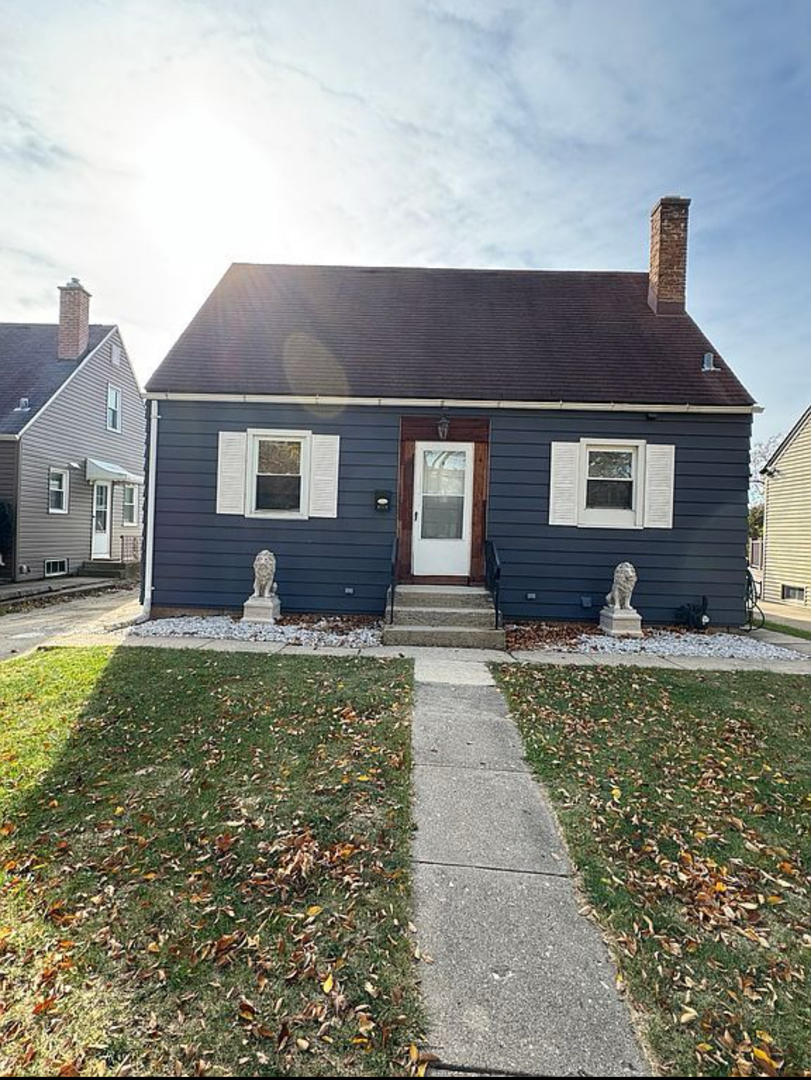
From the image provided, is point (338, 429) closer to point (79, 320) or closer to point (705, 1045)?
point (705, 1045)

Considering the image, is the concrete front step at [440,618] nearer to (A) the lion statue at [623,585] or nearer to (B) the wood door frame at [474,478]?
(B) the wood door frame at [474,478]

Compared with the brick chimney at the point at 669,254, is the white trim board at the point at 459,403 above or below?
below

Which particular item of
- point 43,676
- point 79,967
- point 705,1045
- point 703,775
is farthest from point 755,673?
point 43,676

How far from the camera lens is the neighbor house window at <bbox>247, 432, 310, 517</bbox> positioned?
8.60 m

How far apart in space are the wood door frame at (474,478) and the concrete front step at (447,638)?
1.48m

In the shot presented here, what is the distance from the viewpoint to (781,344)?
57.3 feet

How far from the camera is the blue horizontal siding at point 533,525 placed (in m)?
8.43

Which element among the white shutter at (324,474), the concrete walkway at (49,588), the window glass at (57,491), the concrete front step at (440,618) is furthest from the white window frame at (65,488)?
the concrete front step at (440,618)

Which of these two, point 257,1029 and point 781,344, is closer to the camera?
point 257,1029

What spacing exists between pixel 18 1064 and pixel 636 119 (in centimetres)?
1176

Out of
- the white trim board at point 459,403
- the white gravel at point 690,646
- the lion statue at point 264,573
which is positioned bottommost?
the white gravel at point 690,646

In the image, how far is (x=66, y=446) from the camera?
610 inches

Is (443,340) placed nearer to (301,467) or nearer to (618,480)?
(301,467)

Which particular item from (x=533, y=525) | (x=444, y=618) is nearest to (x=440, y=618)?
(x=444, y=618)
